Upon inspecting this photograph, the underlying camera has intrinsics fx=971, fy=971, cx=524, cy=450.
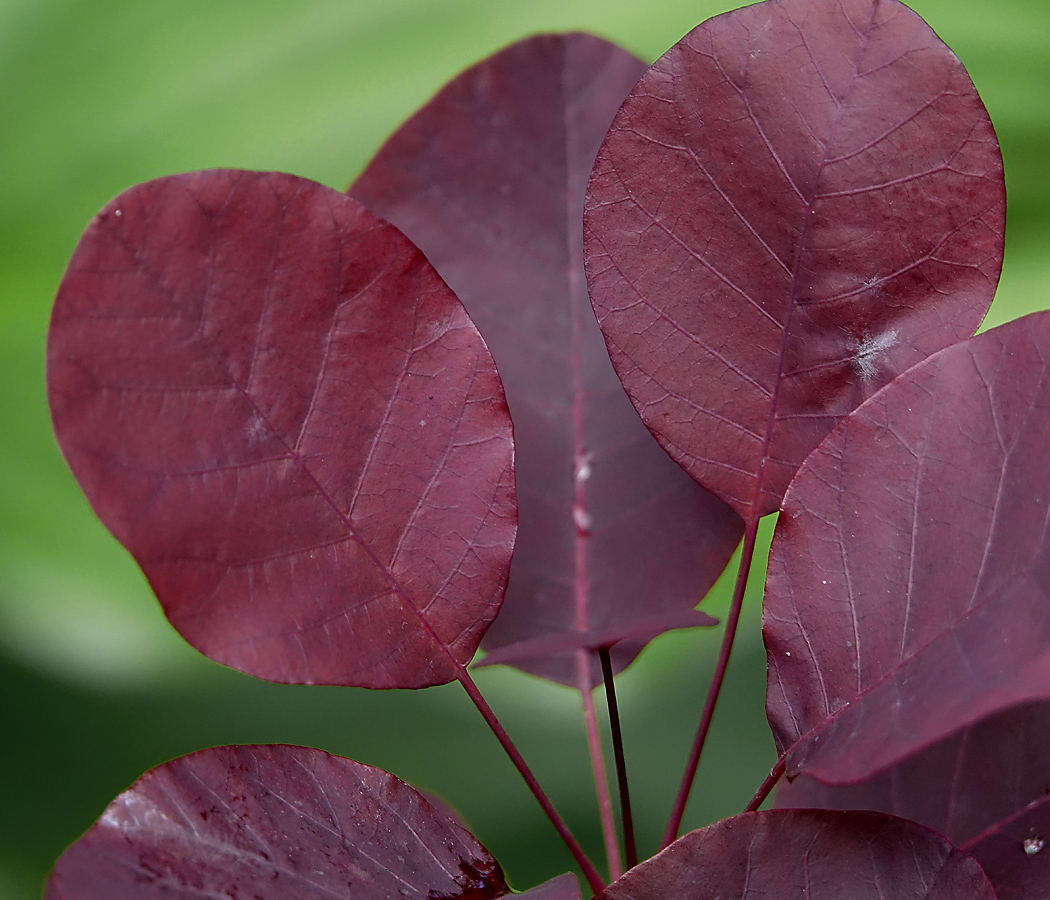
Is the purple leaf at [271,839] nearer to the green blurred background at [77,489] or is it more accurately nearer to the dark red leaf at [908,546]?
the dark red leaf at [908,546]

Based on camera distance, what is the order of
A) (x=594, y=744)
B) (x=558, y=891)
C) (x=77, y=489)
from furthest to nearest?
(x=77, y=489), (x=594, y=744), (x=558, y=891)

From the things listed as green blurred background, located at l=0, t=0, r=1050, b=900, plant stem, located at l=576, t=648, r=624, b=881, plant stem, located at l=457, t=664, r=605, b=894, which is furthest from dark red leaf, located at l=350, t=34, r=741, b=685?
green blurred background, located at l=0, t=0, r=1050, b=900

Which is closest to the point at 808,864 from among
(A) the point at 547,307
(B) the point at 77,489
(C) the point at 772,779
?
(C) the point at 772,779

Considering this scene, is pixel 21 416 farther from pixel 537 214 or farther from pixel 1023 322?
pixel 1023 322

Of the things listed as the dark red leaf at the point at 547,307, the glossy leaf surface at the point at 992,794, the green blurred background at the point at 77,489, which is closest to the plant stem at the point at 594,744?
the dark red leaf at the point at 547,307

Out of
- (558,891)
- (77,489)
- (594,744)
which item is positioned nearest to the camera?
(558,891)

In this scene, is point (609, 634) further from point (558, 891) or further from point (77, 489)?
point (77, 489)
